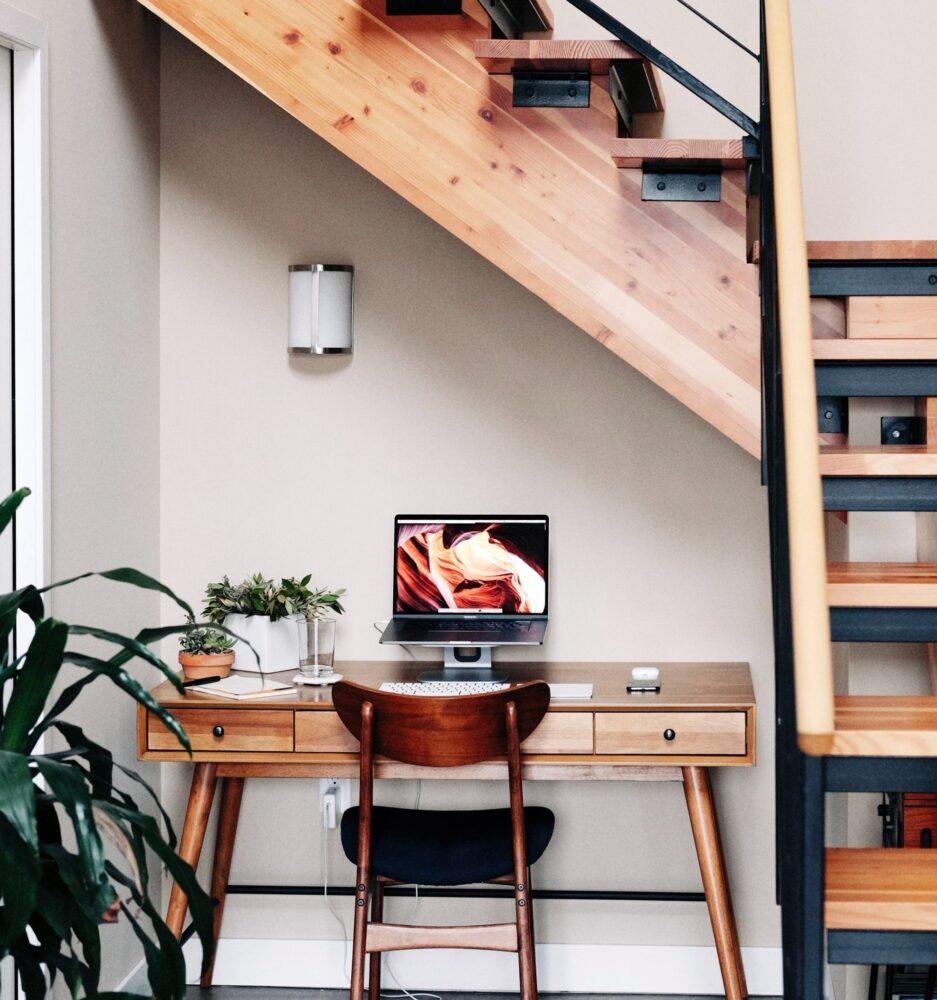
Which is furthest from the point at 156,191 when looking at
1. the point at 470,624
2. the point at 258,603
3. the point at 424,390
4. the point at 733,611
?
the point at 733,611

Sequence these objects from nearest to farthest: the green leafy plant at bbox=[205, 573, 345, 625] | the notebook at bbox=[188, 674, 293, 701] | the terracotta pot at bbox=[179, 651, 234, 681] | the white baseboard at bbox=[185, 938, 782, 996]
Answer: the notebook at bbox=[188, 674, 293, 701] < the terracotta pot at bbox=[179, 651, 234, 681] < the green leafy plant at bbox=[205, 573, 345, 625] < the white baseboard at bbox=[185, 938, 782, 996]

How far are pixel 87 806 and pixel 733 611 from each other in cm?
234

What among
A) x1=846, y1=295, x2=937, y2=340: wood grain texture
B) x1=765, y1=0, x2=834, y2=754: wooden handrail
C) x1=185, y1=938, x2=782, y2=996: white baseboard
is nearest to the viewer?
x1=765, y1=0, x2=834, y2=754: wooden handrail

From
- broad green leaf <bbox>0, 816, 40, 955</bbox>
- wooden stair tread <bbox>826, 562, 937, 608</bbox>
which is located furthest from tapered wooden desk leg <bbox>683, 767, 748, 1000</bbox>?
broad green leaf <bbox>0, 816, 40, 955</bbox>

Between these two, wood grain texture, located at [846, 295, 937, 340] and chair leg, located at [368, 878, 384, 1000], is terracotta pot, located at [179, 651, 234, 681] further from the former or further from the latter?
wood grain texture, located at [846, 295, 937, 340]

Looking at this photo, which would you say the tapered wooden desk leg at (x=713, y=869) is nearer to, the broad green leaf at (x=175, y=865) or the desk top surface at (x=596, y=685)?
the desk top surface at (x=596, y=685)

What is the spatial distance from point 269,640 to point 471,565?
1.88 feet

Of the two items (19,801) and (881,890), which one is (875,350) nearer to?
(881,890)

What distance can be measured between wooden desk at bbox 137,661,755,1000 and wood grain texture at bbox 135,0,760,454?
2.53 feet

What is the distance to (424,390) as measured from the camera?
3.79 meters

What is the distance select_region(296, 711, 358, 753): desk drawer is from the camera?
3252 mm

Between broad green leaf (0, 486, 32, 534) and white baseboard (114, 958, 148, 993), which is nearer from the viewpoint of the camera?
broad green leaf (0, 486, 32, 534)

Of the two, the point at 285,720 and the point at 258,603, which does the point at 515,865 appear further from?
the point at 258,603

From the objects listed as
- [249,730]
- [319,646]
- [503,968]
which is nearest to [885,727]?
[249,730]
